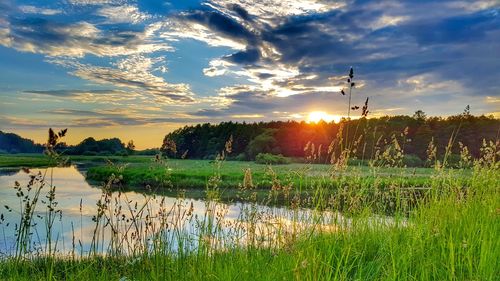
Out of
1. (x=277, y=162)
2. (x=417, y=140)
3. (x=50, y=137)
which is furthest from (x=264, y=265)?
(x=417, y=140)

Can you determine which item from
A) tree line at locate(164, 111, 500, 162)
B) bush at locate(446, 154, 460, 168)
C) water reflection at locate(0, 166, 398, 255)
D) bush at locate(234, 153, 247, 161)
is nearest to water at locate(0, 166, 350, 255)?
water reflection at locate(0, 166, 398, 255)

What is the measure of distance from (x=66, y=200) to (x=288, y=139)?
38382mm

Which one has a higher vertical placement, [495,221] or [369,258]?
[495,221]

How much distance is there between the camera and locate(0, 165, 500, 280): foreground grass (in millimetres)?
4266

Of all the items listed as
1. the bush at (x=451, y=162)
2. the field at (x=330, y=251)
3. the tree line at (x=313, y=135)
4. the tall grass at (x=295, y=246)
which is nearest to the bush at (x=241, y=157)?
the tree line at (x=313, y=135)

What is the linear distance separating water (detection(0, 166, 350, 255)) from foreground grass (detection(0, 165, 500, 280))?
23 centimetres

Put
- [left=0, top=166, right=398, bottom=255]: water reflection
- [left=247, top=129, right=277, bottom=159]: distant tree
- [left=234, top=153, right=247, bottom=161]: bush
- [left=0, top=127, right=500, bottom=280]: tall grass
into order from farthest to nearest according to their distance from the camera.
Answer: [left=234, top=153, right=247, bottom=161]: bush
[left=247, top=129, right=277, bottom=159]: distant tree
[left=0, top=166, right=398, bottom=255]: water reflection
[left=0, top=127, right=500, bottom=280]: tall grass

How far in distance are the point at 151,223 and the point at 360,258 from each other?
2.65 m

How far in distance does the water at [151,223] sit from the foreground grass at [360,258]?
0.23m

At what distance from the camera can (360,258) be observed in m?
4.79

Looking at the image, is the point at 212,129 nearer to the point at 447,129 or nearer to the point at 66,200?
the point at 447,129

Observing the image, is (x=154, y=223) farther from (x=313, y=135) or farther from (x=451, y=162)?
(x=313, y=135)

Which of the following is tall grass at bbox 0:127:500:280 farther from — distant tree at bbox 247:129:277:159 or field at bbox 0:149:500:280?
distant tree at bbox 247:129:277:159

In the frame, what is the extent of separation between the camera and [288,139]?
203ft
